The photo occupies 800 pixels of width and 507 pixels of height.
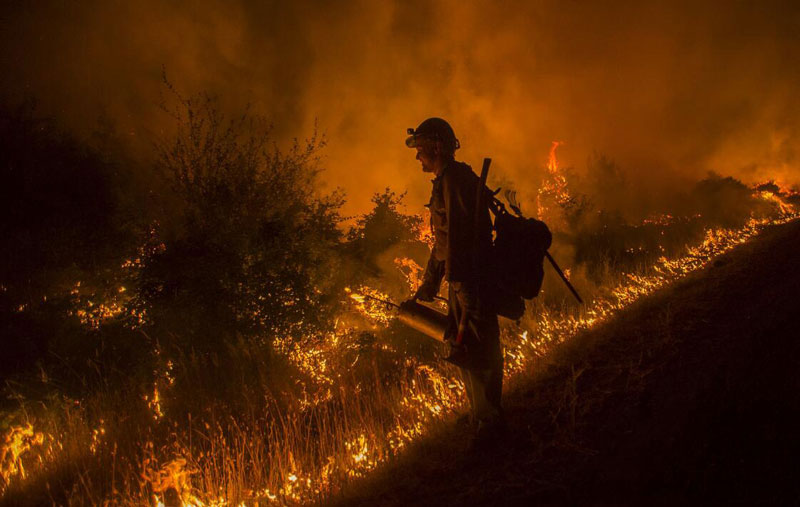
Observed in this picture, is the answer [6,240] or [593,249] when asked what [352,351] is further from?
[593,249]

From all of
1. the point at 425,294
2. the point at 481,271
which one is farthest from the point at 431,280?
the point at 481,271

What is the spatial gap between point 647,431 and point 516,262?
1539 millimetres

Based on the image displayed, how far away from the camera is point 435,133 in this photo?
150 inches

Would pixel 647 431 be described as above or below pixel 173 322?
below

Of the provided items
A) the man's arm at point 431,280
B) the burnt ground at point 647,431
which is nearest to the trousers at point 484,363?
the burnt ground at point 647,431

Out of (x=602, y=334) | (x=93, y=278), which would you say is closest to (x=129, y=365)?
(x=93, y=278)

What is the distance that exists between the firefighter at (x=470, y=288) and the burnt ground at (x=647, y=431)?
41cm

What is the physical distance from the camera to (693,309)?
19.5 ft

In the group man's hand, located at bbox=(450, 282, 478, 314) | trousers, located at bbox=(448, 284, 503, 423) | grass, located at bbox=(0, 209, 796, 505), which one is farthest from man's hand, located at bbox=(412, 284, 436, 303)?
grass, located at bbox=(0, 209, 796, 505)

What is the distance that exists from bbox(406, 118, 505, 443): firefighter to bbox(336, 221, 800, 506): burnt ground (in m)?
0.41

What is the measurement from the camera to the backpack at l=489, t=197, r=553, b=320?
3.50 m

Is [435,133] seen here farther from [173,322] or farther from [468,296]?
[173,322]

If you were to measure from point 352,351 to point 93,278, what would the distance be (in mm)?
4793

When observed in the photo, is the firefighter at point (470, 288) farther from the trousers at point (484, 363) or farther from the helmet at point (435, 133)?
the helmet at point (435, 133)
